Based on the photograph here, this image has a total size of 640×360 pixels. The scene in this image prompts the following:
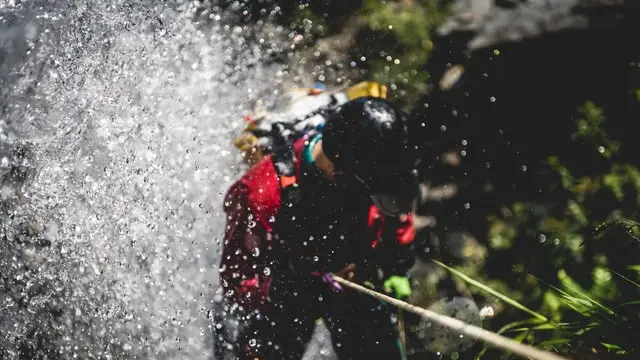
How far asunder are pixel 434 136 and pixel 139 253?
A: 2545 millimetres

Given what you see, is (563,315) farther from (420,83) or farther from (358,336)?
(420,83)

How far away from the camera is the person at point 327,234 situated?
1.93 metres

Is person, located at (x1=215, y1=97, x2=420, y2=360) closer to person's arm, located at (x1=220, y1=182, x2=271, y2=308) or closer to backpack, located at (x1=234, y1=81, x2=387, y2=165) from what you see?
person's arm, located at (x1=220, y1=182, x2=271, y2=308)

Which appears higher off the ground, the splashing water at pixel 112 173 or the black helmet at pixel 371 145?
the black helmet at pixel 371 145

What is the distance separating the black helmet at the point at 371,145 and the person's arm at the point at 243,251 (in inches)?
23.1

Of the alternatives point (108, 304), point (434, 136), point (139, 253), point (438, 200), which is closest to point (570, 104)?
point (434, 136)

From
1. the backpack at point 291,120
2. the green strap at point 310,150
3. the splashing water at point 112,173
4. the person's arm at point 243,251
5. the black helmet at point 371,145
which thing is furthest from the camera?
the splashing water at point 112,173

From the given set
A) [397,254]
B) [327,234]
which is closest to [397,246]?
[397,254]

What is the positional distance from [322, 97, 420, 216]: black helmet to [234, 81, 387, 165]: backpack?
380mm

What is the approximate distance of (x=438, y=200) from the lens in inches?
130

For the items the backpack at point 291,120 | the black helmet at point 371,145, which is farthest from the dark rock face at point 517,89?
the black helmet at point 371,145

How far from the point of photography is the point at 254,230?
225cm

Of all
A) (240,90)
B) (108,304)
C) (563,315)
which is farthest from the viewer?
(240,90)

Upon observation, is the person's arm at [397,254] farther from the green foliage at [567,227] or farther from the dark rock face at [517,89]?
the dark rock face at [517,89]
